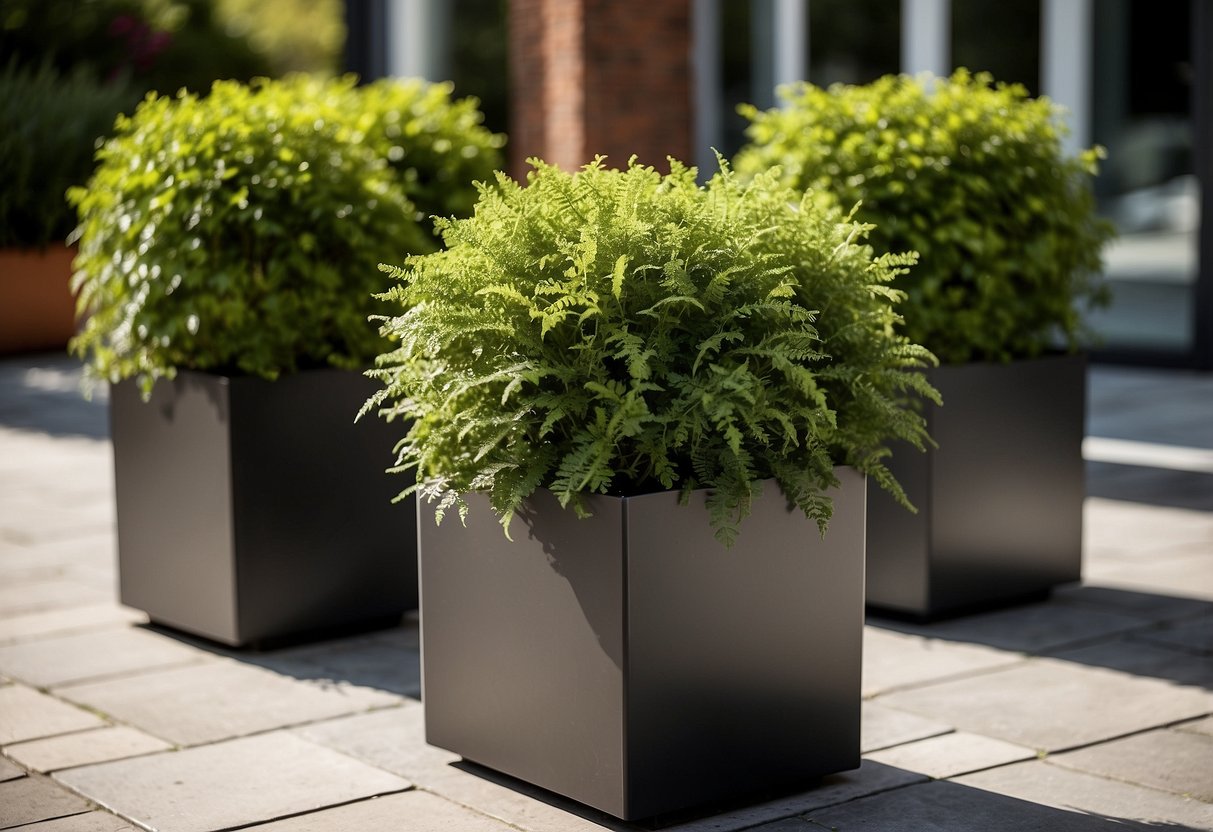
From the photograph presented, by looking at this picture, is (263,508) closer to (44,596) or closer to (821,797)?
(44,596)

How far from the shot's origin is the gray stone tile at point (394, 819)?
3.66 m

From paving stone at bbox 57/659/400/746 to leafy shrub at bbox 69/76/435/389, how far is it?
924 millimetres

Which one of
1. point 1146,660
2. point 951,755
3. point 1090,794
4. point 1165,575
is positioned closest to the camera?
point 1090,794

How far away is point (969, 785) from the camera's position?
3.90 meters

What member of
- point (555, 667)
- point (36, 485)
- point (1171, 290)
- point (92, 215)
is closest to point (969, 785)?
point (555, 667)

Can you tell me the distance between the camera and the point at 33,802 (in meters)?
3.87

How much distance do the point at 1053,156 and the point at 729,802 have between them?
110 inches

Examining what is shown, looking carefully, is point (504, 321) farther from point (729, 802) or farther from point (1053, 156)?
point (1053, 156)

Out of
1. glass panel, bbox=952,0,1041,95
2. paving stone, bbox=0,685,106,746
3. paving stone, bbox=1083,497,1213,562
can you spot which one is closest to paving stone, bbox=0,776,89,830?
paving stone, bbox=0,685,106,746

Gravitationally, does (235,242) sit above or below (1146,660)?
above

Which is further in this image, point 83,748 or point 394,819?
point 83,748

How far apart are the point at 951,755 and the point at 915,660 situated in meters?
0.87

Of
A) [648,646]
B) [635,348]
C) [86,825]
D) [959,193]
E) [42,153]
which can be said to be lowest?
[86,825]

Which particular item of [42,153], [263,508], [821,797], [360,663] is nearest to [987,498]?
[821,797]
